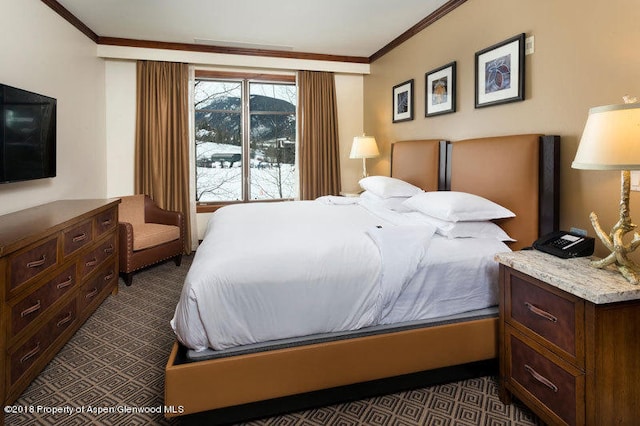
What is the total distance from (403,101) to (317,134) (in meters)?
1.40

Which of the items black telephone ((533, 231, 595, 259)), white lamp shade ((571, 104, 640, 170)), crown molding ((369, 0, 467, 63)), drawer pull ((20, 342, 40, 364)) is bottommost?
drawer pull ((20, 342, 40, 364))

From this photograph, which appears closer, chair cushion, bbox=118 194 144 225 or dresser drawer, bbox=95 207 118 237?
dresser drawer, bbox=95 207 118 237

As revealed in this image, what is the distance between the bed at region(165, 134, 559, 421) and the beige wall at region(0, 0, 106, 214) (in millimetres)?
A: 2330

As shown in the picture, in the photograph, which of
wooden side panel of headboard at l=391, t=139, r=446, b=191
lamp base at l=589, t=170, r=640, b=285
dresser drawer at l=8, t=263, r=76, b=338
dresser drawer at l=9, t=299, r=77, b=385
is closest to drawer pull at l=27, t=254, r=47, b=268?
dresser drawer at l=8, t=263, r=76, b=338

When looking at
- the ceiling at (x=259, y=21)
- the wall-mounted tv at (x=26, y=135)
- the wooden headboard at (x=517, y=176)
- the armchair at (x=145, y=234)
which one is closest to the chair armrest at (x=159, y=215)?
the armchair at (x=145, y=234)

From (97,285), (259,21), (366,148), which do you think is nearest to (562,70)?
(366,148)

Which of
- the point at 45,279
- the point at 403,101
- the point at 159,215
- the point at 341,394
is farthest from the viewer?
the point at 159,215

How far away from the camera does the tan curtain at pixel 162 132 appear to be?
4.68 meters

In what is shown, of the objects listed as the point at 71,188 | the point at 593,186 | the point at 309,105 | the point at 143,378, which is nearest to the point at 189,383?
the point at 143,378

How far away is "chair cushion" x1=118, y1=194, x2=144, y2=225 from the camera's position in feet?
14.0

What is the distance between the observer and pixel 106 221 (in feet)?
10.7

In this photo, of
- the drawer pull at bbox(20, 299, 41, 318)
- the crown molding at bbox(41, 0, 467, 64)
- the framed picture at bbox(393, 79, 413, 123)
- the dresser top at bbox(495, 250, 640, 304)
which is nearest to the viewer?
the dresser top at bbox(495, 250, 640, 304)

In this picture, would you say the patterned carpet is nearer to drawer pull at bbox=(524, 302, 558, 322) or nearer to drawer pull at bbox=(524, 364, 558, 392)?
drawer pull at bbox=(524, 364, 558, 392)

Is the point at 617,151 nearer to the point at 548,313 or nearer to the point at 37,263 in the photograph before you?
the point at 548,313
